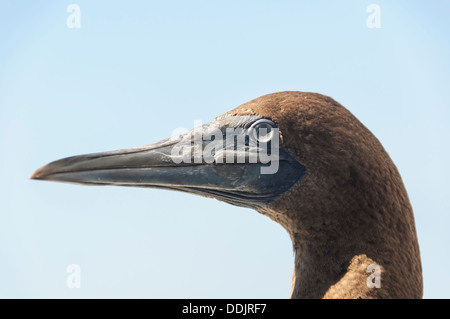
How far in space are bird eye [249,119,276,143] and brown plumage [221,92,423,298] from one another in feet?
0.22

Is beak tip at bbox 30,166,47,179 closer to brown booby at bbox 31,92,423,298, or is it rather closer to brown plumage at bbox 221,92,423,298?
brown booby at bbox 31,92,423,298

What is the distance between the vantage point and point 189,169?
5711 millimetres

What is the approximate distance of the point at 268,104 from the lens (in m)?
5.64

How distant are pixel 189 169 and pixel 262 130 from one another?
0.71 metres

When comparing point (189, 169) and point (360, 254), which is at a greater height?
point (189, 169)

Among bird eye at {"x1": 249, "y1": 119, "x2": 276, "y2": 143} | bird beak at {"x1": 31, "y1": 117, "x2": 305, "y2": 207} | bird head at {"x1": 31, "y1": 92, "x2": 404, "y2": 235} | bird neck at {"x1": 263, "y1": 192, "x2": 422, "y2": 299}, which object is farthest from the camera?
bird eye at {"x1": 249, "y1": 119, "x2": 276, "y2": 143}

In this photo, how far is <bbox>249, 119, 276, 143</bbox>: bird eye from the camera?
5.59 meters

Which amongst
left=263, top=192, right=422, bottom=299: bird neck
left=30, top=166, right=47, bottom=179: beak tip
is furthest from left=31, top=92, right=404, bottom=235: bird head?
left=263, top=192, right=422, bottom=299: bird neck

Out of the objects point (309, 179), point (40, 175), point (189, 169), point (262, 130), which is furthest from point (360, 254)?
point (40, 175)

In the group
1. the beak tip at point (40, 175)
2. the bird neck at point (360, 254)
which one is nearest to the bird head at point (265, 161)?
the beak tip at point (40, 175)

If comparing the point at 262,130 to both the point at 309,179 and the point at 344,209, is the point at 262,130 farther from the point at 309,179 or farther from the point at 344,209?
the point at 344,209

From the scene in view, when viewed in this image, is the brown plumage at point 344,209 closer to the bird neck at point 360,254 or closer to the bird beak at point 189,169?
the bird neck at point 360,254

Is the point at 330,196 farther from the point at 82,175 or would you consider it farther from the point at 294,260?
the point at 82,175
